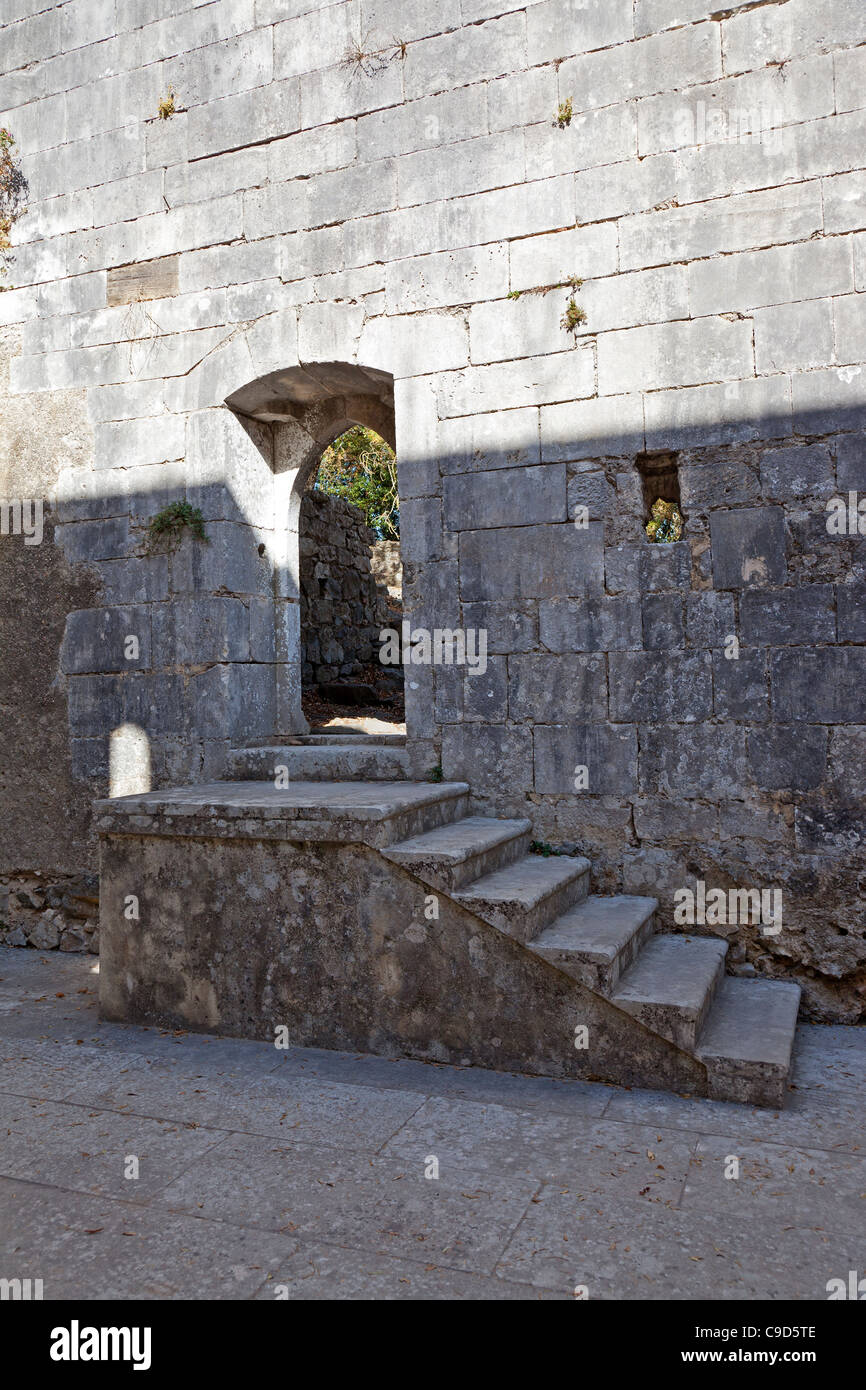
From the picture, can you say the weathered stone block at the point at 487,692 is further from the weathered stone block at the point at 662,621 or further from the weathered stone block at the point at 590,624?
the weathered stone block at the point at 662,621

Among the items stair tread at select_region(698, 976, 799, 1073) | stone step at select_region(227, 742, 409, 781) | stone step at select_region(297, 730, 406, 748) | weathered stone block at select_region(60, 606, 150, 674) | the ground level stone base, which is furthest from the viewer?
the ground level stone base

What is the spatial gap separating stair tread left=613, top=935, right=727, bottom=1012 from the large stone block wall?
27 cm

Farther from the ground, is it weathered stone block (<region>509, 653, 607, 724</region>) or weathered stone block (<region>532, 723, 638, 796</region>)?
weathered stone block (<region>509, 653, 607, 724</region>)

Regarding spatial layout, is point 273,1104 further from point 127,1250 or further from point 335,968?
Result: point 127,1250

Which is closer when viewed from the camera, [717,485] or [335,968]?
[335,968]

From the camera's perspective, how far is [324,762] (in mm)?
4867

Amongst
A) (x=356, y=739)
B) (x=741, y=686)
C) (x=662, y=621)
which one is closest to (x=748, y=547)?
(x=662, y=621)

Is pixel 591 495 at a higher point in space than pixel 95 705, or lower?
higher

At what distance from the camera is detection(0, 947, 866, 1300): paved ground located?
2.29 m

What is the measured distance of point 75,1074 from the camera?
357cm

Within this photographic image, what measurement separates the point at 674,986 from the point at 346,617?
18.1 feet

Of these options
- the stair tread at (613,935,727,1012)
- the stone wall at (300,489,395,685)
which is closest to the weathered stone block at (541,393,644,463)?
the stair tread at (613,935,727,1012)

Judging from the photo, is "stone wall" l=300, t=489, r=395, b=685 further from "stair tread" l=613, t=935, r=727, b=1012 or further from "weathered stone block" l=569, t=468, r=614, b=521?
"stair tread" l=613, t=935, r=727, b=1012
